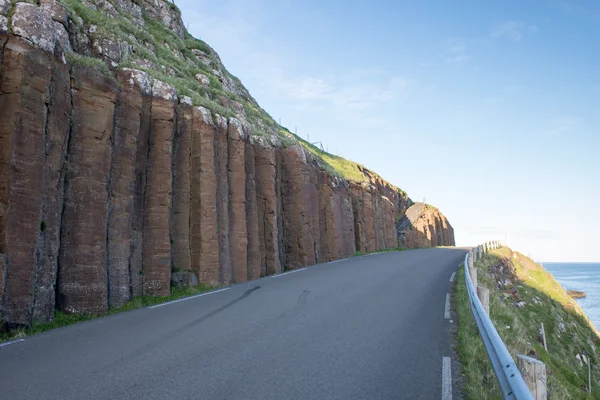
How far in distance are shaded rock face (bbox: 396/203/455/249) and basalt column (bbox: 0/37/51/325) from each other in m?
54.5

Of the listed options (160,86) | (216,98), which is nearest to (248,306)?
Result: (160,86)

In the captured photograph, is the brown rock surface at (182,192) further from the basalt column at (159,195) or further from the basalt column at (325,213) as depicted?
the basalt column at (325,213)

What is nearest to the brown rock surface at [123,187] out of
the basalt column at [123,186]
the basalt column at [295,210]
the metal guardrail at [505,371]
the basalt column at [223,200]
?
the basalt column at [123,186]

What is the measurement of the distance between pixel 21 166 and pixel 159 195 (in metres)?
4.80

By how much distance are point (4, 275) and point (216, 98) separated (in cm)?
1671

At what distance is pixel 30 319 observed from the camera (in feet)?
26.2

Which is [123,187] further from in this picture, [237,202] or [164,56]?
[164,56]

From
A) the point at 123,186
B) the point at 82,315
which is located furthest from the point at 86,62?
the point at 82,315

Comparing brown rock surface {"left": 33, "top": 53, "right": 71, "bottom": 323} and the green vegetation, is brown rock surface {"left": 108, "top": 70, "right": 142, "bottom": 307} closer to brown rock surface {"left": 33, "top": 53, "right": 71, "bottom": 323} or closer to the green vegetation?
the green vegetation

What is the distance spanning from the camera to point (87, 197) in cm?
1012

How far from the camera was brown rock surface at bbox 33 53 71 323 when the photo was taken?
8.45 m

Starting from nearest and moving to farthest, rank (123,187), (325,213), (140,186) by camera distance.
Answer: (123,187), (140,186), (325,213)

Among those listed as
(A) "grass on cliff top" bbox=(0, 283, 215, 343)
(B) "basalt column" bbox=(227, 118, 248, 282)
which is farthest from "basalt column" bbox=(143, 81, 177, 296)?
(B) "basalt column" bbox=(227, 118, 248, 282)

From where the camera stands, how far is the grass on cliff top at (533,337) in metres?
5.70
